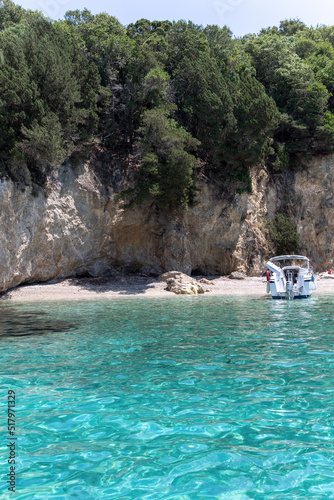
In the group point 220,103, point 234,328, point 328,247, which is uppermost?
point 220,103

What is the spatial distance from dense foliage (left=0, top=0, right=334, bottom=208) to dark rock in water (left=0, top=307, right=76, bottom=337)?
11419 mm

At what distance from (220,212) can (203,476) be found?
104 ft

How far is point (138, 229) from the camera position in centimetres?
3275

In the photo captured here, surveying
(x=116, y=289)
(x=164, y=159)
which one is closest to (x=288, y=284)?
(x=116, y=289)

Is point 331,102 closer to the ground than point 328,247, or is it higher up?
higher up

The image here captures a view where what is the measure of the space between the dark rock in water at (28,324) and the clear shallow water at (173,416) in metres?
1.43

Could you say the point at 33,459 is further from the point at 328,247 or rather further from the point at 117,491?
the point at 328,247

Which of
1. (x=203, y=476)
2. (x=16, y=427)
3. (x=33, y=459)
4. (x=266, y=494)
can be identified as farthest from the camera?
(x=16, y=427)

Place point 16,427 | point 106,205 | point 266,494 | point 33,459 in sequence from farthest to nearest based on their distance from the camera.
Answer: point 106,205, point 16,427, point 33,459, point 266,494

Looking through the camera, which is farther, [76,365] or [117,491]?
[76,365]

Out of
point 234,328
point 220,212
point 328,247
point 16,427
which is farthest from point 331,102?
point 16,427

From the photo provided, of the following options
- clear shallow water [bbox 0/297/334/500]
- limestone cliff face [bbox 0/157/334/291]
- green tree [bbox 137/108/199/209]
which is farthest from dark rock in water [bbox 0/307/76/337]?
green tree [bbox 137/108/199/209]

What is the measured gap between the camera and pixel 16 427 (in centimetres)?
482

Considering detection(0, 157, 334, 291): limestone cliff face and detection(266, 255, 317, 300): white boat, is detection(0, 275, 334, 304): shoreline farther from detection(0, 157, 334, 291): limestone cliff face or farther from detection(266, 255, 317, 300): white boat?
detection(266, 255, 317, 300): white boat
